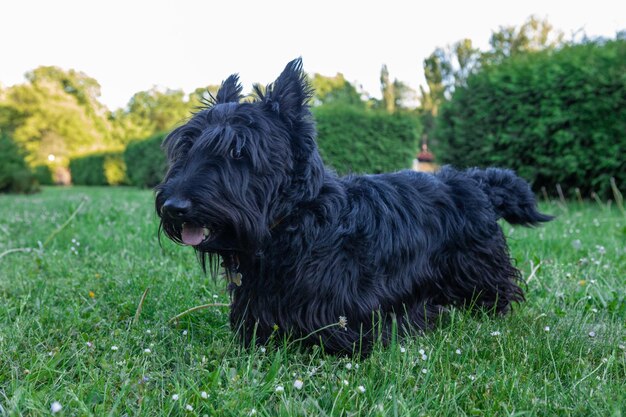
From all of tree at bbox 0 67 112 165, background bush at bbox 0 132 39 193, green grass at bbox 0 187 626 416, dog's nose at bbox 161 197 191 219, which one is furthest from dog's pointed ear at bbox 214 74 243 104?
tree at bbox 0 67 112 165

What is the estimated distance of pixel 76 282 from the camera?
3381 mm

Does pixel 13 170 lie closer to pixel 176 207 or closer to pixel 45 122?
pixel 176 207

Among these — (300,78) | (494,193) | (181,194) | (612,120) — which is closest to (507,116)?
(612,120)

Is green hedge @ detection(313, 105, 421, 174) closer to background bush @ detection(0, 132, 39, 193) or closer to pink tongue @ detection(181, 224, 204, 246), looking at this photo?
pink tongue @ detection(181, 224, 204, 246)

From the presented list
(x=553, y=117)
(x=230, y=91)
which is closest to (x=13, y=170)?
(x=553, y=117)

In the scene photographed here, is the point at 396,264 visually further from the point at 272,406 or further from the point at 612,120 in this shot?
the point at 612,120

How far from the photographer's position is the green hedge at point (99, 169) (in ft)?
101

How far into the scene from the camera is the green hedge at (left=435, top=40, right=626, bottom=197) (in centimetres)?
767

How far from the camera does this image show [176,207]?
188 centimetres

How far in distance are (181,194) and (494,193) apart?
2.14 m

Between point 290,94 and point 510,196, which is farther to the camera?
point 510,196

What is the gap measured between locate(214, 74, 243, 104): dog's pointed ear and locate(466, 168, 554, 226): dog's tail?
1.68m

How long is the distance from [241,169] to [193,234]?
36 cm

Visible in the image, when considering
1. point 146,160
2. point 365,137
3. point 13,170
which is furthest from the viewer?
point 146,160
